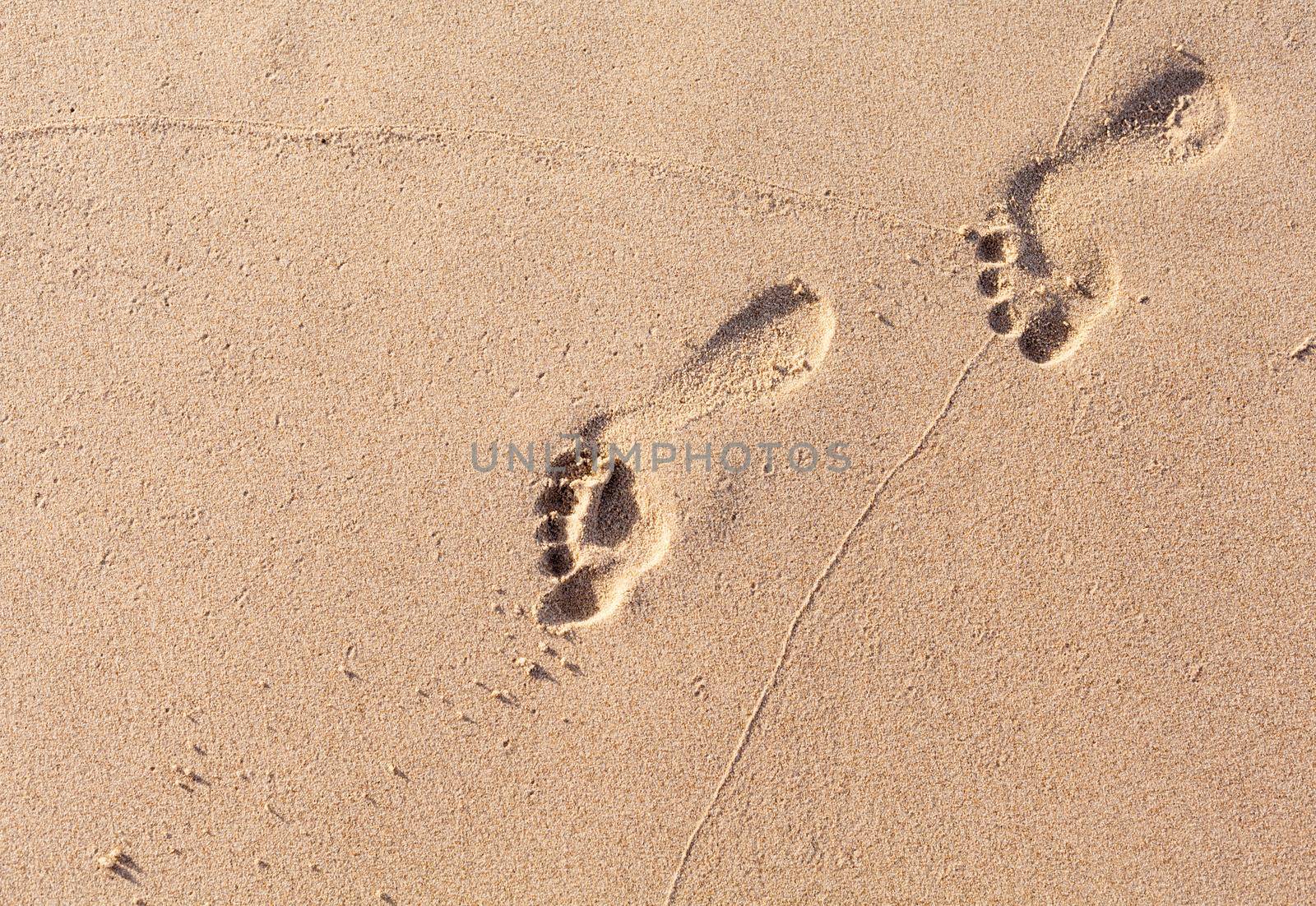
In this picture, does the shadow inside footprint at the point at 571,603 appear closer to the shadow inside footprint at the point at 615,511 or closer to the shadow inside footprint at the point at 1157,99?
the shadow inside footprint at the point at 615,511

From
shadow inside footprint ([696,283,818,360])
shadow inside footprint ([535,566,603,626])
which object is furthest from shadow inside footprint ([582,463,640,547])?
shadow inside footprint ([696,283,818,360])

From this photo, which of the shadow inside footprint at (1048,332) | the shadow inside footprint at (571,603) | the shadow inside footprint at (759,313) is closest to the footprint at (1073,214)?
the shadow inside footprint at (1048,332)

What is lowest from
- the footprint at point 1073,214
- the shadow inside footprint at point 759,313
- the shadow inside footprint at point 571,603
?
the shadow inside footprint at point 571,603

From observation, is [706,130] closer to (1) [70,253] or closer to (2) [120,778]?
(1) [70,253]

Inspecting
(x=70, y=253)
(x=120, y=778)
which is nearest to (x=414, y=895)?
(x=120, y=778)

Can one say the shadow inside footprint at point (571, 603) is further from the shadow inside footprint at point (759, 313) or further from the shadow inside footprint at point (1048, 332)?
the shadow inside footprint at point (1048, 332)

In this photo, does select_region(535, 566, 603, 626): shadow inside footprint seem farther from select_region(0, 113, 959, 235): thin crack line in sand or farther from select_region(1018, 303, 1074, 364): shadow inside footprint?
select_region(1018, 303, 1074, 364): shadow inside footprint

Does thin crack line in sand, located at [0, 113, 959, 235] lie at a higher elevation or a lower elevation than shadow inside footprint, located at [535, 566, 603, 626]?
higher

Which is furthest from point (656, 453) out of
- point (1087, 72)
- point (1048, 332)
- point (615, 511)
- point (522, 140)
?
point (1087, 72)

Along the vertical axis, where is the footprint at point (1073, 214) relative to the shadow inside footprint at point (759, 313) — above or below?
above
